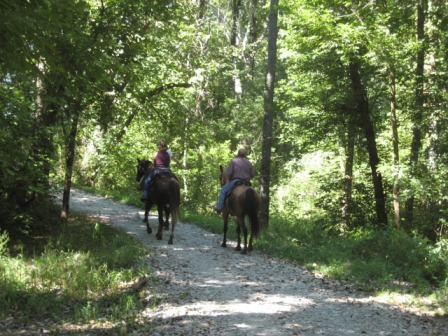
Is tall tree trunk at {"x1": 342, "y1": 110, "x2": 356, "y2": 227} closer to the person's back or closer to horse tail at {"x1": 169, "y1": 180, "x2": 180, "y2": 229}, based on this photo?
the person's back

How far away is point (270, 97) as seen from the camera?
14.8 metres

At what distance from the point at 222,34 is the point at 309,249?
83.7ft

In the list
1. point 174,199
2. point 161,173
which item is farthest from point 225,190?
point 161,173

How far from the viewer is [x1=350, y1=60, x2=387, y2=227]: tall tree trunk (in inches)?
621

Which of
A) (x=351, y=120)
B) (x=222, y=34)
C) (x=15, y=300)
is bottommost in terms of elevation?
(x=15, y=300)

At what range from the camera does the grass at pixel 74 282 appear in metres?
7.02

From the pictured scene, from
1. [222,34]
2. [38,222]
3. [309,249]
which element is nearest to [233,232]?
[309,249]

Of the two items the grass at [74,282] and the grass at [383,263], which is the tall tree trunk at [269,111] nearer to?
the grass at [383,263]

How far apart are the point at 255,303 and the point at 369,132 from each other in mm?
10877

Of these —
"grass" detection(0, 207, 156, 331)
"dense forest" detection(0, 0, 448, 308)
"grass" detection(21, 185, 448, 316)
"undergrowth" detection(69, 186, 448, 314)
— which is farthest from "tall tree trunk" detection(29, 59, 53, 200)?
"undergrowth" detection(69, 186, 448, 314)

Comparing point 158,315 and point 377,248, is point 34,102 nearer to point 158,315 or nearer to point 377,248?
point 158,315

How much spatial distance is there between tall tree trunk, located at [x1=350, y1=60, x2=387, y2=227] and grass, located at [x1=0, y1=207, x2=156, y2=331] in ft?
31.7

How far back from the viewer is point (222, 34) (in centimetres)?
3375

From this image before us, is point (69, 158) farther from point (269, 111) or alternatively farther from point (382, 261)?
point (382, 261)
